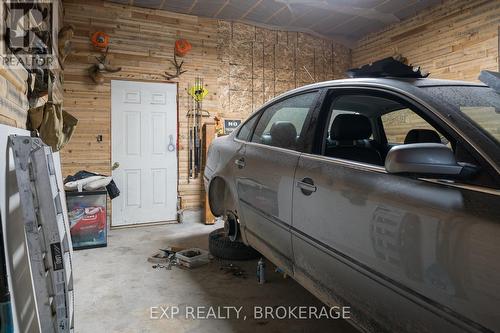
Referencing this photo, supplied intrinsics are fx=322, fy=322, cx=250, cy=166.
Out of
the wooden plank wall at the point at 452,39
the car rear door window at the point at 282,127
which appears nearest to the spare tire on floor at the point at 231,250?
the car rear door window at the point at 282,127

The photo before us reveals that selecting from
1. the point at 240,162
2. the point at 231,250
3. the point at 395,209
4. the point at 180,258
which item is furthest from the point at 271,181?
the point at 180,258

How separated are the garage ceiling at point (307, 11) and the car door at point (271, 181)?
3.24 metres

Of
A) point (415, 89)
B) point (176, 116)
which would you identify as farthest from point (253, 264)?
point (176, 116)

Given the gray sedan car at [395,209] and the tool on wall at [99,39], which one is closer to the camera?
the gray sedan car at [395,209]

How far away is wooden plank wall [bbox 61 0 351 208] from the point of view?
15.4 feet

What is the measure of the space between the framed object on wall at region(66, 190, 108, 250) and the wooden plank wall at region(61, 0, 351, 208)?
105 centimetres

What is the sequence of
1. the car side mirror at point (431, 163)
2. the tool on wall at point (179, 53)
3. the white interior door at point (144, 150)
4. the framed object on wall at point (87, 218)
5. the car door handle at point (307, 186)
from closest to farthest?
the car side mirror at point (431, 163)
the car door handle at point (307, 186)
the framed object on wall at point (87, 218)
the white interior door at point (144, 150)
the tool on wall at point (179, 53)

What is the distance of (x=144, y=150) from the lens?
502 cm

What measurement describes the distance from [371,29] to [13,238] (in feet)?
20.7

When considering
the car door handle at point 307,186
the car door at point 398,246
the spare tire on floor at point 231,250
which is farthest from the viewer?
the spare tire on floor at point 231,250

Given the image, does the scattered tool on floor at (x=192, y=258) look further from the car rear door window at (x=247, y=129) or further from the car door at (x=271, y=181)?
the car rear door window at (x=247, y=129)

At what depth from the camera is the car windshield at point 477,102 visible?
1.19 m

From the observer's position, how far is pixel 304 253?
1696 millimetres

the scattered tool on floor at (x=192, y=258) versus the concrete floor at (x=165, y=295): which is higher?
the scattered tool on floor at (x=192, y=258)
